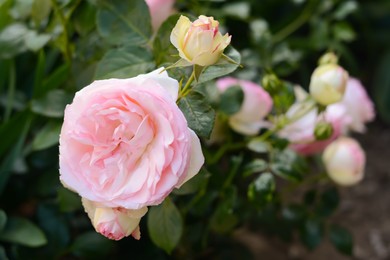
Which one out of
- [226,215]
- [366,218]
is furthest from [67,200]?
[366,218]

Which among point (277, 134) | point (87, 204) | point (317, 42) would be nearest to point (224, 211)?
point (277, 134)

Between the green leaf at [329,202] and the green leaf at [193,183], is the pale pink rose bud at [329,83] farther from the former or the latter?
the green leaf at [329,202]

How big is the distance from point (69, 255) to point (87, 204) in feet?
1.37

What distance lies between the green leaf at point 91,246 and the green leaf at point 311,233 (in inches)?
11.3

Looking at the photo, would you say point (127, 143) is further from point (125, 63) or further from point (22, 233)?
point (22, 233)

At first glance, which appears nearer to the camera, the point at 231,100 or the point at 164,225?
the point at 164,225

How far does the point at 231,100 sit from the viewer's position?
0.81m

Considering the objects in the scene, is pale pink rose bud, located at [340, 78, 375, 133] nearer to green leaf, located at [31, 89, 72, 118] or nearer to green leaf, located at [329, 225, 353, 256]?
green leaf, located at [329, 225, 353, 256]

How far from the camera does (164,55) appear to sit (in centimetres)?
71

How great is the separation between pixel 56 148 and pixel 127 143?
38 cm

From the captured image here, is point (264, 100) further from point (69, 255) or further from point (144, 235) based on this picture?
point (69, 255)

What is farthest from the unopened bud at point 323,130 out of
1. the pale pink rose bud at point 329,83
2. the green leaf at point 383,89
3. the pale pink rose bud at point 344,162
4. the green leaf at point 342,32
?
the green leaf at point 383,89

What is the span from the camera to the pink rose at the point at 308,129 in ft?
2.82

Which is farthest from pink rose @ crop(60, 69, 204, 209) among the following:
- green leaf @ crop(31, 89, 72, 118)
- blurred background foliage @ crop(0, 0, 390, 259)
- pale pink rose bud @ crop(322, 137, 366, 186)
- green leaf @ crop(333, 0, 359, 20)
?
green leaf @ crop(333, 0, 359, 20)
